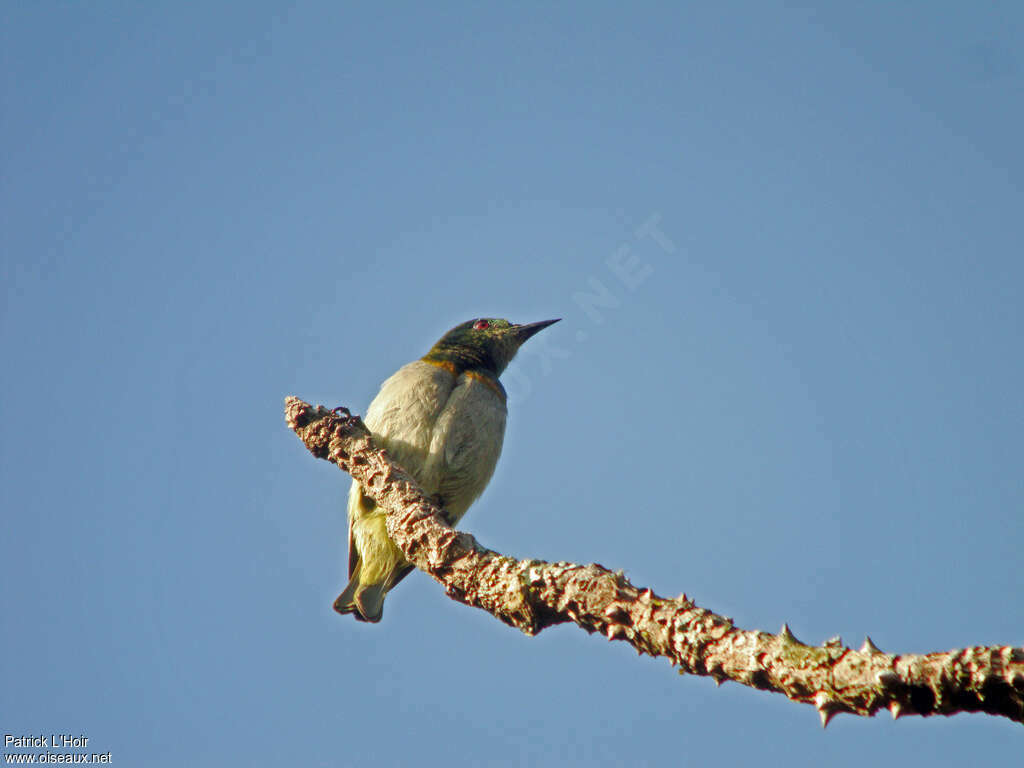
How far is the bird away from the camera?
260 inches

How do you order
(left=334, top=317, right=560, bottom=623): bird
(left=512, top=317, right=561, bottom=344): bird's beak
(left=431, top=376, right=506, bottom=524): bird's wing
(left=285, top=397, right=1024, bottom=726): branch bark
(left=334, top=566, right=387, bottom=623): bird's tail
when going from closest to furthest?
1. (left=285, top=397, right=1024, bottom=726): branch bark
2. (left=334, top=566, right=387, bottom=623): bird's tail
3. (left=334, top=317, right=560, bottom=623): bird
4. (left=431, top=376, right=506, bottom=524): bird's wing
5. (left=512, top=317, right=561, bottom=344): bird's beak

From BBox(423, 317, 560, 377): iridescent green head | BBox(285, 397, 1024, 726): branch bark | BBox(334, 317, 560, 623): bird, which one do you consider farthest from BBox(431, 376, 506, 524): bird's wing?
BBox(285, 397, 1024, 726): branch bark

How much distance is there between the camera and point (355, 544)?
6852mm

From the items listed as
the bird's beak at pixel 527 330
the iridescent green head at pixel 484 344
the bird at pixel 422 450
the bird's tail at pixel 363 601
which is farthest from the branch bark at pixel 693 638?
the bird's beak at pixel 527 330

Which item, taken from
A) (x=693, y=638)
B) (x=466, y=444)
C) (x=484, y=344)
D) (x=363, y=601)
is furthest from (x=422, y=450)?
(x=693, y=638)

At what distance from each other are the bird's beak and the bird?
1.24 meters

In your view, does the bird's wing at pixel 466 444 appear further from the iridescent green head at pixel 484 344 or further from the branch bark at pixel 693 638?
the branch bark at pixel 693 638

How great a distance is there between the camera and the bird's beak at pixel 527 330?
8.70m

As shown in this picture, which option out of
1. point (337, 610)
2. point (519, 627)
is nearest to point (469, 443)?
point (337, 610)

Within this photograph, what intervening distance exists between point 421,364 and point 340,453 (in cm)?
275

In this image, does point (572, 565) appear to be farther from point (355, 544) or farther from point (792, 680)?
point (355, 544)

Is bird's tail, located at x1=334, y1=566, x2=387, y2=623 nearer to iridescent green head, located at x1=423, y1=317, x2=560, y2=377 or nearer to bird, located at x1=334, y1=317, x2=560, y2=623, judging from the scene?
bird, located at x1=334, y1=317, x2=560, y2=623

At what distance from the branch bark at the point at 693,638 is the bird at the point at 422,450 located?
2.09 m

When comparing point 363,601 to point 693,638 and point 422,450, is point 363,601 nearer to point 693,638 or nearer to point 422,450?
point 422,450
